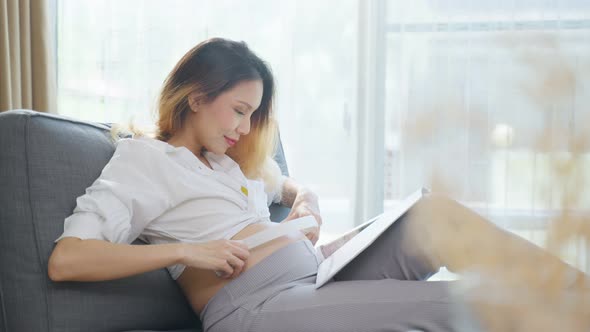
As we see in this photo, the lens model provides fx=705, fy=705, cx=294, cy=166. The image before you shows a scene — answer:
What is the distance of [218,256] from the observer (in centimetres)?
136

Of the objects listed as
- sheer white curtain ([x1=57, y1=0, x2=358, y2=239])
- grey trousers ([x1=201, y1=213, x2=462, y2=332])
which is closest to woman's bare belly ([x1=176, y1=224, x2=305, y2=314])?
grey trousers ([x1=201, y1=213, x2=462, y2=332])

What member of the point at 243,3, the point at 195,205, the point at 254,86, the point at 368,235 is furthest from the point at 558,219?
the point at 243,3

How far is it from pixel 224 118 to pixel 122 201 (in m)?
0.39

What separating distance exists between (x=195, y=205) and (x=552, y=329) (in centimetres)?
135

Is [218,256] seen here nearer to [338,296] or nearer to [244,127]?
[338,296]

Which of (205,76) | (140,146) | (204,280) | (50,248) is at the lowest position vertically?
(204,280)

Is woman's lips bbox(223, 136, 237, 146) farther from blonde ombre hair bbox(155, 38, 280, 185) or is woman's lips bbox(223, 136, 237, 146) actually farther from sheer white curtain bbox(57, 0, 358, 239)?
sheer white curtain bbox(57, 0, 358, 239)

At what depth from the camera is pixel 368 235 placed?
1453 mm

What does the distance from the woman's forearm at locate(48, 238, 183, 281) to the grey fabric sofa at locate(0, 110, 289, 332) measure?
0.05 meters

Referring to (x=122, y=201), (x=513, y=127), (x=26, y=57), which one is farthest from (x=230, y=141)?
(x=26, y=57)

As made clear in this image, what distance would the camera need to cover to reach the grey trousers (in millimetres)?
1147

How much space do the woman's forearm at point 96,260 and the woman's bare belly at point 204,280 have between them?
0.62 ft

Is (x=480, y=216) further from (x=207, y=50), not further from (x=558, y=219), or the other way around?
(x=207, y=50)

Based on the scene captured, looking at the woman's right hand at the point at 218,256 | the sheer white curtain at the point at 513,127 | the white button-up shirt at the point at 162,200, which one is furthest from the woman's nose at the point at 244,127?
the sheer white curtain at the point at 513,127
